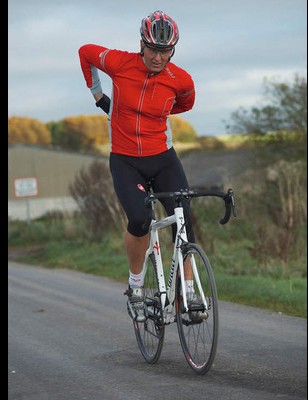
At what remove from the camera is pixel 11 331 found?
29.2 feet

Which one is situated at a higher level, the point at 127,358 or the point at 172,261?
the point at 172,261

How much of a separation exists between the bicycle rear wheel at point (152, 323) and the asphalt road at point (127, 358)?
10 centimetres

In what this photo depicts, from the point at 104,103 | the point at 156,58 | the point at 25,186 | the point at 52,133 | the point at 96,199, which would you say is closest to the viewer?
the point at 156,58

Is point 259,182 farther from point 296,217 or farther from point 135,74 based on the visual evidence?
point 135,74

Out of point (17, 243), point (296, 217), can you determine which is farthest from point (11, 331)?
point (17, 243)

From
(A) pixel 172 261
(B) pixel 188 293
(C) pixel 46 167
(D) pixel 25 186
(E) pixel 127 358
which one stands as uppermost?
(C) pixel 46 167

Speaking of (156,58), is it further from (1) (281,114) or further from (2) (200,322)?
(1) (281,114)

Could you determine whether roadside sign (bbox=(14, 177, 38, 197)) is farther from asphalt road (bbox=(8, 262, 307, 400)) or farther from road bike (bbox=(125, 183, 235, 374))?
road bike (bbox=(125, 183, 235, 374))

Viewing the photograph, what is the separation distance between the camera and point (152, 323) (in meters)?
6.40

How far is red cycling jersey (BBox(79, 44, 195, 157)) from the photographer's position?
503 centimetres

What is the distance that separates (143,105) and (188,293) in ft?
4.08

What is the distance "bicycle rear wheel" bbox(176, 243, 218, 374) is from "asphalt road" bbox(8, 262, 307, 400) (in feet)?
0.48

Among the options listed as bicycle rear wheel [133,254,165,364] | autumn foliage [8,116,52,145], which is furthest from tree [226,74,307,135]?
autumn foliage [8,116,52,145]

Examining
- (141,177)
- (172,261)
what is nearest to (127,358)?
(172,261)
